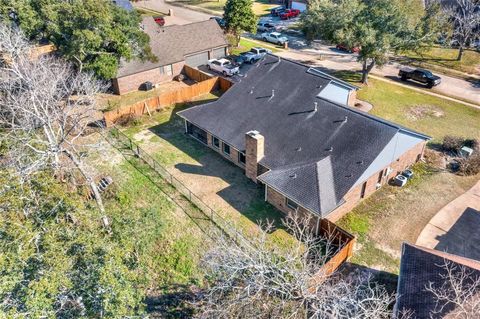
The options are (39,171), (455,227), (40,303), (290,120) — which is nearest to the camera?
(40,303)

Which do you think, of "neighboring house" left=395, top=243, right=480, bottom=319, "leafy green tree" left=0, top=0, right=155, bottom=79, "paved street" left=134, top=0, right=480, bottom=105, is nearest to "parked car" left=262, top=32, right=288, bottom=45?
"paved street" left=134, top=0, right=480, bottom=105

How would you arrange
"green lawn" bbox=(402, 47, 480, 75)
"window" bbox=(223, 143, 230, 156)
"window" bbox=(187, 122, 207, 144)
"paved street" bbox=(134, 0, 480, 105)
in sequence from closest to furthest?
"window" bbox=(223, 143, 230, 156) → "window" bbox=(187, 122, 207, 144) → "paved street" bbox=(134, 0, 480, 105) → "green lawn" bbox=(402, 47, 480, 75)

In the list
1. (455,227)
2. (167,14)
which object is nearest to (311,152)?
(455,227)

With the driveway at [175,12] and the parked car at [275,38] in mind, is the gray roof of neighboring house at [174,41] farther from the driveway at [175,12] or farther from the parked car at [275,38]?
the driveway at [175,12]

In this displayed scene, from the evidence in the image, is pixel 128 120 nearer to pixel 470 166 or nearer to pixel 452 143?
pixel 452 143

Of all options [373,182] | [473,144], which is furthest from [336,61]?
[373,182]

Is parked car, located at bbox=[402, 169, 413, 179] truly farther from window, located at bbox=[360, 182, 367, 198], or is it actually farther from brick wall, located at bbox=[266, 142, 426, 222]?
window, located at bbox=[360, 182, 367, 198]

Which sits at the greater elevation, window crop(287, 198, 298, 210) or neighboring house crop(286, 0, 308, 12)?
neighboring house crop(286, 0, 308, 12)

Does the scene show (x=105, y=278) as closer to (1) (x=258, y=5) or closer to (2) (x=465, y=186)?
(2) (x=465, y=186)
